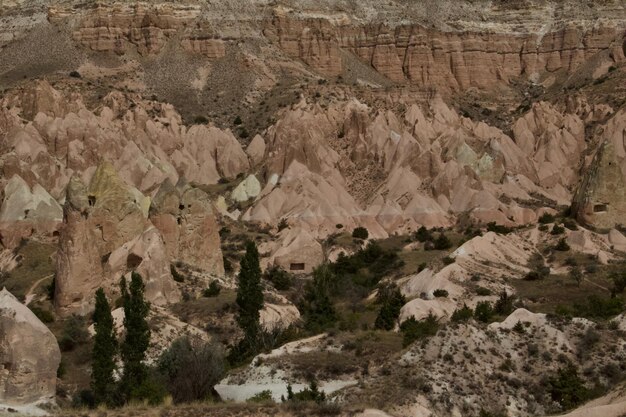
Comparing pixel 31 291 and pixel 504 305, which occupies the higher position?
pixel 504 305

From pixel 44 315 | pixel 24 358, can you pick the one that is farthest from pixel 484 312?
pixel 44 315

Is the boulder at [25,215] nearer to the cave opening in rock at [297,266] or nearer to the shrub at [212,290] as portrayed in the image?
the shrub at [212,290]

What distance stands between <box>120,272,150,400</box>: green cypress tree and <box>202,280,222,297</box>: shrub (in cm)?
1086

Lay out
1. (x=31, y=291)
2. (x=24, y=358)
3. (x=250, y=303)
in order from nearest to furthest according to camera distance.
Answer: (x=24, y=358) → (x=250, y=303) → (x=31, y=291)

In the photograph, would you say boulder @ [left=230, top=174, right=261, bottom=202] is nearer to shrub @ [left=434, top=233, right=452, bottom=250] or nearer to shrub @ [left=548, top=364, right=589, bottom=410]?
shrub @ [left=434, top=233, right=452, bottom=250]

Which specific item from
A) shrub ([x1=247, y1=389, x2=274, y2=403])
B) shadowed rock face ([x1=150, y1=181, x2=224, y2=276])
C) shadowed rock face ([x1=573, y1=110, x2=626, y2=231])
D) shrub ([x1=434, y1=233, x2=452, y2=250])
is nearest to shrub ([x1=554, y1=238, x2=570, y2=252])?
shadowed rock face ([x1=573, y1=110, x2=626, y2=231])

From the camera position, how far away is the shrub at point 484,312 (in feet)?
132

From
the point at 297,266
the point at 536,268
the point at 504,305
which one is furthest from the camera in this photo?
the point at 297,266

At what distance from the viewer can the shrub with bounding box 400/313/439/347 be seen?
3641 centimetres

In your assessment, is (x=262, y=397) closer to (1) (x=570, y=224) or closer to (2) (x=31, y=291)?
(2) (x=31, y=291)

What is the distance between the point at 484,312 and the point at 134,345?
1338 cm

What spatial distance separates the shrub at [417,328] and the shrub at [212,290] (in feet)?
33.4

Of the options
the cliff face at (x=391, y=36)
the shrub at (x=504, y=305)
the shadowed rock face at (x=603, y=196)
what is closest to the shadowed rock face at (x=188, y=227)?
the shrub at (x=504, y=305)

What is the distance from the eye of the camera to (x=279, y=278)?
58625 millimetres
